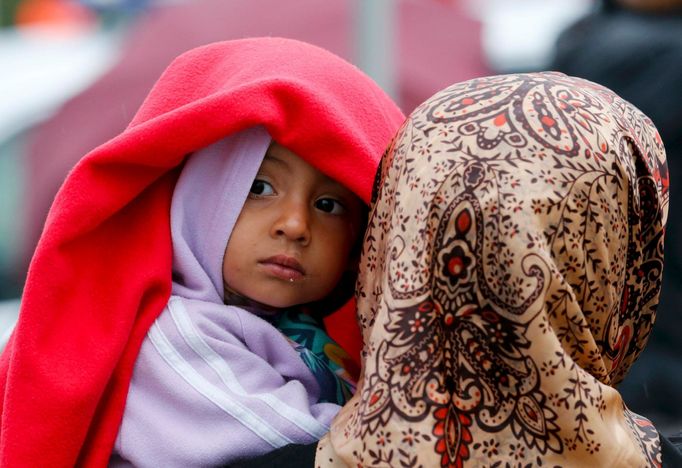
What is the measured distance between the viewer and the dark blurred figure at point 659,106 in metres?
4.08

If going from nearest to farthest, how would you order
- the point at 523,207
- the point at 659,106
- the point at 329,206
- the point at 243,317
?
the point at 523,207 < the point at 243,317 < the point at 329,206 < the point at 659,106

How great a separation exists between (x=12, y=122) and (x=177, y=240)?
582 centimetres

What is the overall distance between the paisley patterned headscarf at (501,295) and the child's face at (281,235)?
18.0 inches

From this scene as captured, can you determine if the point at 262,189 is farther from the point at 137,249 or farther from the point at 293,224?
the point at 137,249

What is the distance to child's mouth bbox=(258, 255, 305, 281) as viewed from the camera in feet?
6.65

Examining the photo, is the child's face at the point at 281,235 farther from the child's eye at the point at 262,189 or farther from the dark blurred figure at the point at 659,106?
the dark blurred figure at the point at 659,106

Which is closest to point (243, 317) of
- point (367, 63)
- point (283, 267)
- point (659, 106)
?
point (283, 267)

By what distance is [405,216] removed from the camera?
5.10 ft

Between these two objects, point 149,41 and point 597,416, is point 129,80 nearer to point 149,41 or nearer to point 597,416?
point 149,41

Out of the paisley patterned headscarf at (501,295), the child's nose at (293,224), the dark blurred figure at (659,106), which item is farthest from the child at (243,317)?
the dark blurred figure at (659,106)

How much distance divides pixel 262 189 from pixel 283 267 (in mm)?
141

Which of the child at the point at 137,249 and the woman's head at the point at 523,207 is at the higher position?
the woman's head at the point at 523,207

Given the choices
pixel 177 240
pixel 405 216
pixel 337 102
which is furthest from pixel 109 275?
pixel 405 216

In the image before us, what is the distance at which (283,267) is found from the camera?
6.68ft
